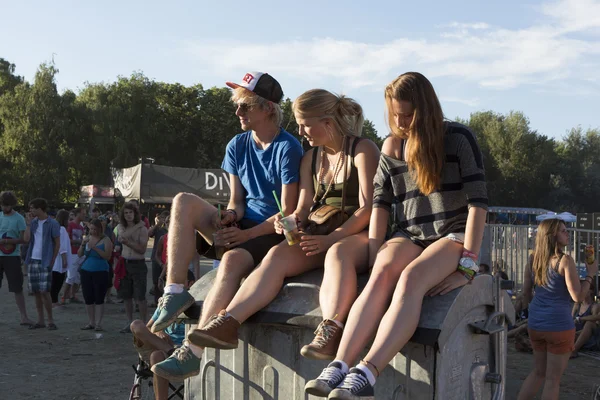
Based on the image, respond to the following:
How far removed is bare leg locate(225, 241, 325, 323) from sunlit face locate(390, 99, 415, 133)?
0.87 meters

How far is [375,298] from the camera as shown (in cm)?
354

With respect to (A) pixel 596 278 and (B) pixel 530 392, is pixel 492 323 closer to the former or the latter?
(B) pixel 530 392

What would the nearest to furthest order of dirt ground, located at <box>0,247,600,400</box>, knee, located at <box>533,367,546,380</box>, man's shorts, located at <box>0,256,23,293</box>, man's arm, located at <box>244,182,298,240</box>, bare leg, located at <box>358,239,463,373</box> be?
bare leg, located at <box>358,239,463,373</box> < man's arm, located at <box>244,182,298,240</box> < knee, located at <box>533,367,546,380</box> < dirt ground, located at <box>0,247,600,400</box> < man's shorts, located at <box>0,256,23,293</box>

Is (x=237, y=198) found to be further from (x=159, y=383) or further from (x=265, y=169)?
(x=159, y=383)

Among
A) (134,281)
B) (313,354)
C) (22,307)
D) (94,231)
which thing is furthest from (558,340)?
(22,307)

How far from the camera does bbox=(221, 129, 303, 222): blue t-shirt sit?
4.51 m

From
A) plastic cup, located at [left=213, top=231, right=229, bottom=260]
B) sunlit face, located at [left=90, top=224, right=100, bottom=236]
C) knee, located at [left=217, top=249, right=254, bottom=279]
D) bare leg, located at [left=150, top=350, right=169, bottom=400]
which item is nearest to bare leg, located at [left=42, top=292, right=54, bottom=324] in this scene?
sunlit face, located at [left=90, top=224, right=100, bottom=236]

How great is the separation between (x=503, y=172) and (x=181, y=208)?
59.2m

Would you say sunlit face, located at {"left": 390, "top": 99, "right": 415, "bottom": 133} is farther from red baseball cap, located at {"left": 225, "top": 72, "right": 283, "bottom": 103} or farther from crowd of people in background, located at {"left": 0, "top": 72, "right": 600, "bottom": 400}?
red baseball cap, located at {"left": 225, "top": 72, "right": 283, "bottom": 103}

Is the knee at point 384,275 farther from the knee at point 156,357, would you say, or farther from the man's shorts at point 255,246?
the knee at point 156,357

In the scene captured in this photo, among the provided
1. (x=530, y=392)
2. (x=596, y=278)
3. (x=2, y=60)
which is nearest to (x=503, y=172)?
(x=2, y=60)

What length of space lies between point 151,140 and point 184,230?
49.5 m

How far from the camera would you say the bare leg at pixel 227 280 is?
4.04m

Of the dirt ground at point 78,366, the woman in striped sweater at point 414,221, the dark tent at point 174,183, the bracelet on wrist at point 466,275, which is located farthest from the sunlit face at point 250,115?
the dark tent at point 174,183
